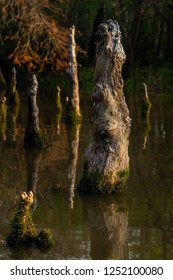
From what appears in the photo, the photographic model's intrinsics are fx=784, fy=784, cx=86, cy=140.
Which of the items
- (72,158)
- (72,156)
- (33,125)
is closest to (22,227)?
(72,158)

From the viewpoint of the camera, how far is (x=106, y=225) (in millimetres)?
12547

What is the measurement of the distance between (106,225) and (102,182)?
1625mm

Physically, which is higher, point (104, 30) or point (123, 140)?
point (104, 30)

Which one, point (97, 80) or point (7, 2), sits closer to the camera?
point (97, 80)

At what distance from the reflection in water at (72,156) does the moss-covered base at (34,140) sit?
0.79 metres

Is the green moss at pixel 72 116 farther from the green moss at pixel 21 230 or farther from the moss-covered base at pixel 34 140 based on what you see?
the green moss at pixel 21 230

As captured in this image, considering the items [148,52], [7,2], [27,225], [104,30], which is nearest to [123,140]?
[104,30]

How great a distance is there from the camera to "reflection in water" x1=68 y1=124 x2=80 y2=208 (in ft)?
49.1

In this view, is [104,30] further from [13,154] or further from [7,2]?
[7,2]

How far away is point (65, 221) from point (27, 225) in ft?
5.20

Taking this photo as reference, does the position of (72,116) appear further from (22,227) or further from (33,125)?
(22,227)

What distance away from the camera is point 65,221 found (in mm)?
12719
